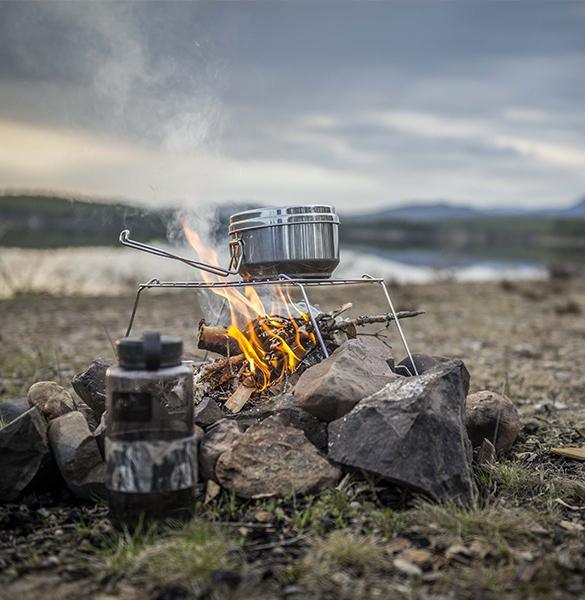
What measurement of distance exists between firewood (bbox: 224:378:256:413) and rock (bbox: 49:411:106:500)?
2.84 feet

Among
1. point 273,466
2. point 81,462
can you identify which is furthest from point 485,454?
point 81,462

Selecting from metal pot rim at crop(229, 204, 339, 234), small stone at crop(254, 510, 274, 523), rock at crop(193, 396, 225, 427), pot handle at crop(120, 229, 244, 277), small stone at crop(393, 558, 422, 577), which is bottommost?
small stone at crop(393, 558, 422, 577)

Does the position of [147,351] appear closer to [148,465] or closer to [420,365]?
[148,465]

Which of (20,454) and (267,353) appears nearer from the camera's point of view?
(20,454)

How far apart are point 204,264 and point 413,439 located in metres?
1.55

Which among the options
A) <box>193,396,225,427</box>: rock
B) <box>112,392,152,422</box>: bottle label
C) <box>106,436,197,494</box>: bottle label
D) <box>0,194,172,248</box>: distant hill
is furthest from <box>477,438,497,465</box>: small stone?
<box>0,194,172,248</box>: distant hill

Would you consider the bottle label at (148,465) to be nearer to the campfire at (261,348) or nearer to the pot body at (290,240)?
the campfire at (261,348)

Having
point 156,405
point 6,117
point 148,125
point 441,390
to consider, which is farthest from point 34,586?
point 6,117

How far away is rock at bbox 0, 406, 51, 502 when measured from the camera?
387cm

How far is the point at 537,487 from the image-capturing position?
3971 mm

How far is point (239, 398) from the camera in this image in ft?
14.6

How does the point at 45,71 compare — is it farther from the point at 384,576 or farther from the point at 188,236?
the point at 384,576

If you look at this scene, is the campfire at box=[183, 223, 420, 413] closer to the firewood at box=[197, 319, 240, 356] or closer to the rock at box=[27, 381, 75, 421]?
the firewood at box=[197, 319, 240, 356]

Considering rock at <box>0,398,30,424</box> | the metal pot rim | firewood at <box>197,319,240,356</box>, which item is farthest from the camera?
firewood at <box>197,319,240,356</box>
